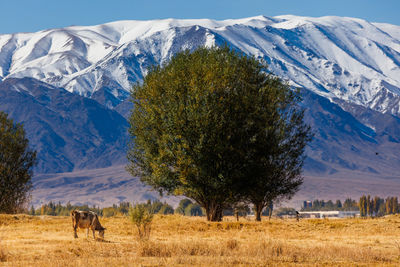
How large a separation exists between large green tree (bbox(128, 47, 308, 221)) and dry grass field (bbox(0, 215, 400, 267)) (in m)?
4.76

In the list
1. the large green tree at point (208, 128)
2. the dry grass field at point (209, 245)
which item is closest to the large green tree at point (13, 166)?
the large green tree at point (208, 128)

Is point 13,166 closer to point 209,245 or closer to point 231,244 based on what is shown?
point 209,245

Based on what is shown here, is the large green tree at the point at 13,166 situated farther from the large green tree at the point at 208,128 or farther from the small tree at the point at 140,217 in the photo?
the small tree at the point at 140,217

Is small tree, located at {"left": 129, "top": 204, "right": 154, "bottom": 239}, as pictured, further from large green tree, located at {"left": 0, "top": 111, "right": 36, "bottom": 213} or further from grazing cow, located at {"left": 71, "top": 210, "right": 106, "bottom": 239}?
large green tree, located at {"left": 0, "top": 111, "right": 36, "bottom": 213}

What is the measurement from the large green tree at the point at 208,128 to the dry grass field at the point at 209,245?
4761mm

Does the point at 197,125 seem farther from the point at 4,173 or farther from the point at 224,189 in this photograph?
the point at 4,173

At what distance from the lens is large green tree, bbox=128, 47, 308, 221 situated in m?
55.8

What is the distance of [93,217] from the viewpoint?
42625 mm

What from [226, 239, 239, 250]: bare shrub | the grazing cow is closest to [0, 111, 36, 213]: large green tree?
the grazing cow

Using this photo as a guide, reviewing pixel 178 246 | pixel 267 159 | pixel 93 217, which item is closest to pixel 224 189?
Result: pixel 267 159

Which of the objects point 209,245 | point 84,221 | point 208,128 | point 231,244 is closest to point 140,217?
point 84,221

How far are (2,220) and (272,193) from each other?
25.3 meters

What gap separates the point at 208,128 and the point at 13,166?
37.3 m

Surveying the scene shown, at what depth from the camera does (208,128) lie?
183 ft
